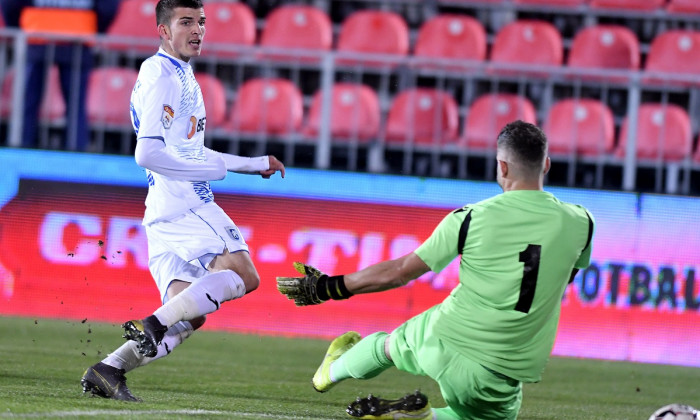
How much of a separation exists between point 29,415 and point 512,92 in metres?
8.68

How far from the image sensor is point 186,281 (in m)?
5.64

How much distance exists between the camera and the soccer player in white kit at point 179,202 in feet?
17.1

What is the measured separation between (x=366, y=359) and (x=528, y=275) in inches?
31.6

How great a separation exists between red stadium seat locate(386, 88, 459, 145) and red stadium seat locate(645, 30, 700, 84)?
272 centimetres

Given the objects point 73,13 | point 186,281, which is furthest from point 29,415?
point 73,13

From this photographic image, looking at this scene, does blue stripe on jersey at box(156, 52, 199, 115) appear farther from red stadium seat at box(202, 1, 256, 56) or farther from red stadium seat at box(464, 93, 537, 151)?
red stadium seat at box(202, 1, 256, 56)

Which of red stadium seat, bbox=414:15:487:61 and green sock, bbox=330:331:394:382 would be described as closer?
green sock, bbox=330:331:394:382

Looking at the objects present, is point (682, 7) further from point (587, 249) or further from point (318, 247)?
point (587, 249)

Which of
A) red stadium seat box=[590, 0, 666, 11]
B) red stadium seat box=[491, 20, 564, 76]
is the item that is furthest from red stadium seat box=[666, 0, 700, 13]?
red stadium seat box=[491, 20, 564, 76]

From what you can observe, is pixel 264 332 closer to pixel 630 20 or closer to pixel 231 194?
pixel 231 194

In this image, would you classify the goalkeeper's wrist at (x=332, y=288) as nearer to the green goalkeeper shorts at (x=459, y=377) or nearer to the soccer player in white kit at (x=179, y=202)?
the green goalkeeper shorts at (x=459, y=377)

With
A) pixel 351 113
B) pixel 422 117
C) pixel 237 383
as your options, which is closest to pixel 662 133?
pixel 422 117

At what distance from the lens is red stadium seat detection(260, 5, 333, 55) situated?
13.2 meters

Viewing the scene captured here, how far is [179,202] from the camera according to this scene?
549 centimetres
